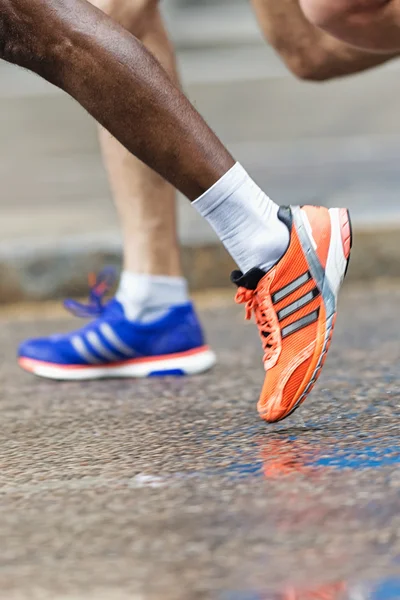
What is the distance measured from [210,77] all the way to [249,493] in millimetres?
7943

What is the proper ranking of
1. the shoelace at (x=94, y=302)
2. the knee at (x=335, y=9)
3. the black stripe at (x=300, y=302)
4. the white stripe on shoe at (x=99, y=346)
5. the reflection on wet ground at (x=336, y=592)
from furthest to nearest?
1. the shoelace at (x=94, y=302)
2. the white stripe on shoe at (x=99, y=346)
3. the knee at (x=335, y=9)
4. the black stripe at (x=300, y=302)
5. the reflection on wet ground at (x=336, y=592)

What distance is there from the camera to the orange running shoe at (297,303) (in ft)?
5.91

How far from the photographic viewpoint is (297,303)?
71.7 inches

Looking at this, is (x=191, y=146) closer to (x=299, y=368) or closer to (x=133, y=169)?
(x=299, y=368)

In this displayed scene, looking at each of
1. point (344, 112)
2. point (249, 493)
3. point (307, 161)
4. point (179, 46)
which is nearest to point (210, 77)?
point (179, 46)

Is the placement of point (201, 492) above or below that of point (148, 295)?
below

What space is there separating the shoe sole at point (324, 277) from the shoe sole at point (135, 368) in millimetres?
742

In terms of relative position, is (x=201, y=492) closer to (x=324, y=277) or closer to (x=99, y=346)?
(x=324, y=277)

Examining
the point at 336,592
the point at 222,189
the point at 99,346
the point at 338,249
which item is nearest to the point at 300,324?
the point at 338,249

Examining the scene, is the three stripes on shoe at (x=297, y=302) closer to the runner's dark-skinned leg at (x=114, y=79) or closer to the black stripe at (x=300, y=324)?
the black stripe at (x=300, y=324)

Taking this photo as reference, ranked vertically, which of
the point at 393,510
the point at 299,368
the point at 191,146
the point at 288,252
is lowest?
the point at 393,510

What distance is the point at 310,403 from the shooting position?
208cm

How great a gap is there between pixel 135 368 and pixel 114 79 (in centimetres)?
99

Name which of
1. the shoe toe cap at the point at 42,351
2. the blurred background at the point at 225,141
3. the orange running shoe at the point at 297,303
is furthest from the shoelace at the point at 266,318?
the blurred background at the point at 225,141
